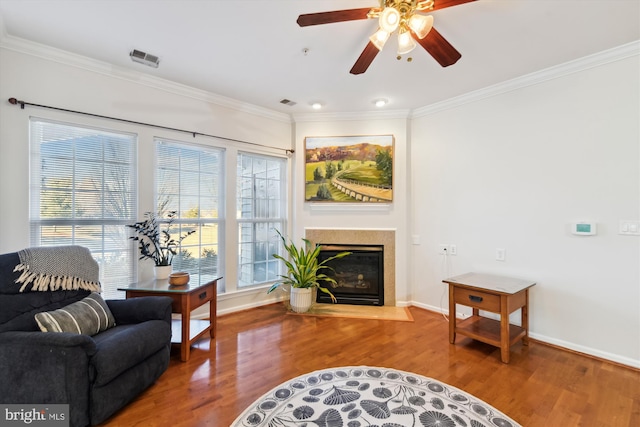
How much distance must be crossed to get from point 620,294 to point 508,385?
52.1 inches

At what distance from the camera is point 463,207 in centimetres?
351

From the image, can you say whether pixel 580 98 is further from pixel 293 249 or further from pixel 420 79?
pixel 293 249

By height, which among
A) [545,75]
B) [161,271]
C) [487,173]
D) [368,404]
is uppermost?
[545,75]

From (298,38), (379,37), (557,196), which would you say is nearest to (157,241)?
(298,38)

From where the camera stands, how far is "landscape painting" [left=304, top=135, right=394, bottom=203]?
396 centimetres

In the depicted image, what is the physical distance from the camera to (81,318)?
199 centimetres

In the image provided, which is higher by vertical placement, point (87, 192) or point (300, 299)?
point (87, 192)

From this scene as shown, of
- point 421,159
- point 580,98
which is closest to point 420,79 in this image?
point 421,159

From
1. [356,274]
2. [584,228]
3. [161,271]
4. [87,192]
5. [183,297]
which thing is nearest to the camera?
[183,297]

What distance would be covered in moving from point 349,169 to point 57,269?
315 centimetres

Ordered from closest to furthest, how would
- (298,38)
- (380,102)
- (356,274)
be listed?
(298,38) < (380,102) < (356,274)

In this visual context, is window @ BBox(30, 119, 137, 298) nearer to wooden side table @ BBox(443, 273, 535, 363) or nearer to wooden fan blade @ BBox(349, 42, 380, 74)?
wooden fan blade @ BBox(349, 42, 380, 74)

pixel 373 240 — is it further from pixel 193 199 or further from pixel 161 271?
pixel 161 271

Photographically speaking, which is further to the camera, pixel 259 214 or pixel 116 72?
pixel 259 214
